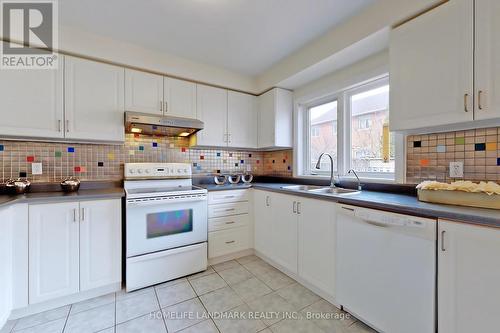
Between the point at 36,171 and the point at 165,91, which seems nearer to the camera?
the point at 36,171

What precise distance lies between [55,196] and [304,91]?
268cm

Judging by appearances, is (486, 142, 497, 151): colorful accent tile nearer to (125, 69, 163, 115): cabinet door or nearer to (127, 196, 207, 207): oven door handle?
(127, 196, 207, 207): oven door handle

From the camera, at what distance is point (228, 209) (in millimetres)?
2488

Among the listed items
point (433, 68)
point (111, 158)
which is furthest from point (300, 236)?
point (111, 158)

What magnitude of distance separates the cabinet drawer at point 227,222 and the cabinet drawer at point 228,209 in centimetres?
5

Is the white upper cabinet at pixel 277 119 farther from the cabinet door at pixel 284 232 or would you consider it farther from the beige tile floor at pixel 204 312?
the beige tile floor at pixel 204 312

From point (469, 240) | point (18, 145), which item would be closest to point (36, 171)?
point (18, 145)

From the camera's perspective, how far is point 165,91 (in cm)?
238

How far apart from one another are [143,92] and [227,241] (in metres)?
1.85

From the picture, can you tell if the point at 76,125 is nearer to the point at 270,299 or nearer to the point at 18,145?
the point at 18,145

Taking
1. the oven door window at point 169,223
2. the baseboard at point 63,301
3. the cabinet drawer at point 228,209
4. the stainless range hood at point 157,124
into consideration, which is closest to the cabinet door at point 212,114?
the stainless range hood at point 157,124

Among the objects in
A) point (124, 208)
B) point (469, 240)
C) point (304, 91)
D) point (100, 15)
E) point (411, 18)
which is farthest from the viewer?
point (304, 91)

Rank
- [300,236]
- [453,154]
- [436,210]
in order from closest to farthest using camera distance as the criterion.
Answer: [436,210] < [453,154] < [300,236]

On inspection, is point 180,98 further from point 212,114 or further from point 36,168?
point 36,168
